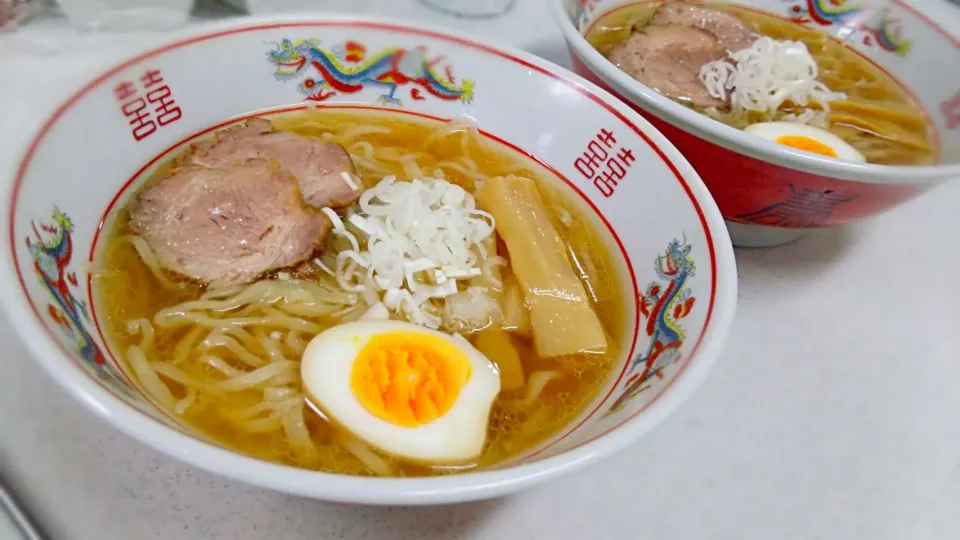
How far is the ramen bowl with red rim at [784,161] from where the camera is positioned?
3.89ft

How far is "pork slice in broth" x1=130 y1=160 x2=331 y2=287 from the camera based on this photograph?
1.15 meters

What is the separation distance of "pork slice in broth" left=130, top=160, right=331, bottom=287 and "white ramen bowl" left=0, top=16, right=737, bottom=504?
86 mm

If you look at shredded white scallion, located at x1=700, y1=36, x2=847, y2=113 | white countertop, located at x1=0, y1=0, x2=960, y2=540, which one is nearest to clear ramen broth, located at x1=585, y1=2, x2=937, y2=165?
shredded white scallion, located at x1=700, y1=36, x2=847, y2=113

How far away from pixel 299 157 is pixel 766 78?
1190 mm

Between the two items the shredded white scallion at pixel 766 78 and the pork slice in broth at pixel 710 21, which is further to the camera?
the pork slice in broth at pixel 710 21

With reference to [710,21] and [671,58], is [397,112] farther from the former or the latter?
[710,21]

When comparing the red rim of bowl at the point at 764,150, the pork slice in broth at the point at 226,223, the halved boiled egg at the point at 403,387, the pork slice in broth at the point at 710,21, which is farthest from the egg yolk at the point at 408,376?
the pork slice in broth at the point at 710,21

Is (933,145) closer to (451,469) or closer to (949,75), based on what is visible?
(949,75)

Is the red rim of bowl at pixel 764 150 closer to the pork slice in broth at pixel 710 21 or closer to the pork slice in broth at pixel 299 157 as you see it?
the pork slice in broth at pixel 299 157

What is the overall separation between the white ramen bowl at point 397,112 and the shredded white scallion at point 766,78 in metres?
0.55

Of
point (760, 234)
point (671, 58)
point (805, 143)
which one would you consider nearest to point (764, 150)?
point (760, 234)

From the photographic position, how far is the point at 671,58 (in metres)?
1.68

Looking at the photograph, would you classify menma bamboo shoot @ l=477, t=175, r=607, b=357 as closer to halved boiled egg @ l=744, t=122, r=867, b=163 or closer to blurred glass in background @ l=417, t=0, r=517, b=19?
halved boiled egg @ l=744, t=122, r=867, b=163

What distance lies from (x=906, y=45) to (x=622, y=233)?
4.02ft
